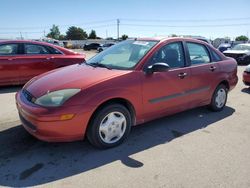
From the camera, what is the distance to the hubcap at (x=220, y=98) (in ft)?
17.7

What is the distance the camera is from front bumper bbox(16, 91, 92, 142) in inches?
123

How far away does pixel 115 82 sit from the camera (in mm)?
3520

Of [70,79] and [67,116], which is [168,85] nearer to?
[70,79]

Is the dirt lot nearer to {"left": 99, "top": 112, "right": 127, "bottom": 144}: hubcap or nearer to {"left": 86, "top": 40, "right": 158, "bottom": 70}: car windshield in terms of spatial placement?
{"left": 99, "top": 112, "right": 127, "bottom": 144}: hubcap

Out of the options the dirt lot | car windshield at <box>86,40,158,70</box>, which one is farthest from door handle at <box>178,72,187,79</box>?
the dirt lot

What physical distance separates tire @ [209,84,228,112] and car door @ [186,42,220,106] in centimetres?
21

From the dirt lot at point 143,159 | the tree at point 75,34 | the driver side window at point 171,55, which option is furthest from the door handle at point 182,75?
the tree at point 75,34

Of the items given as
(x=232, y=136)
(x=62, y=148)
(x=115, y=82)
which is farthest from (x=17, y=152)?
(x=232, y=136)

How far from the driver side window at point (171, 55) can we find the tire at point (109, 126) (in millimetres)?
971

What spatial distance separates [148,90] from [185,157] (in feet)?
3.66

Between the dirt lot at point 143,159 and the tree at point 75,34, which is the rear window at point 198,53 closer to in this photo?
the dirt lot at point 143,159

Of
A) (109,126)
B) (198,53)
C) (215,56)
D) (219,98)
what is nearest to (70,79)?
(109,126)

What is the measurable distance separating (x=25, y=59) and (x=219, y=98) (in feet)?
Result: 17.6

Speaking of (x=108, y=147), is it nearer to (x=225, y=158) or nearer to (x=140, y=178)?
(x=140, y=178)
